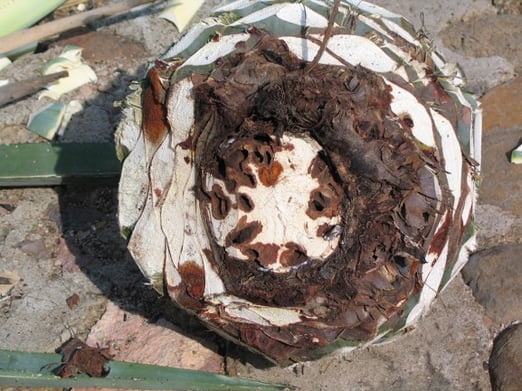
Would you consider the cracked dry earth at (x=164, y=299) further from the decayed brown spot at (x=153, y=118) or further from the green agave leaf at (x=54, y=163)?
the decayed brown spot at (x=153, y=118)

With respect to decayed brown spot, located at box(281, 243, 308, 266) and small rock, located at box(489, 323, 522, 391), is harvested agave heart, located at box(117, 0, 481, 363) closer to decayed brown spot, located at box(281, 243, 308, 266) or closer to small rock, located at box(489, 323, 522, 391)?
decayed brown spot, located at box(281, 243, 308, 266)

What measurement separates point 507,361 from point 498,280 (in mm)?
170

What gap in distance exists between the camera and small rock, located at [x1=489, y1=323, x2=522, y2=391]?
1571 millimetres

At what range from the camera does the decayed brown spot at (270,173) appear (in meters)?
1.32

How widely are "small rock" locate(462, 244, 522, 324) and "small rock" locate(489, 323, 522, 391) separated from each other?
0.04 metres

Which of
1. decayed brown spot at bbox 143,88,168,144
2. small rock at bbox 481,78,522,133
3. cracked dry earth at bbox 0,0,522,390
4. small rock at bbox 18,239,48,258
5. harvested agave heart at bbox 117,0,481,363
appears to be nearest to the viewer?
harvested agave heart at bbox 117,0,481,363

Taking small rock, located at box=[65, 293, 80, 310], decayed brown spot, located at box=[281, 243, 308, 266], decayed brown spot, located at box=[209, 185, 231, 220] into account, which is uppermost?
decayed brown spot, located at box=[209, 185, 231, 220]

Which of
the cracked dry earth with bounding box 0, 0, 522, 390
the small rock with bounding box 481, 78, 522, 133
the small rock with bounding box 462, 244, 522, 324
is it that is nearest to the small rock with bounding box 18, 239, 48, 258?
the cracked dry earth with bounding box 0, 0, 522, 390

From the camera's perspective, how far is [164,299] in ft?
5.13

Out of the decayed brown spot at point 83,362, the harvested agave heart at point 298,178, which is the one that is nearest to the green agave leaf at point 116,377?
the decayed brown spot at point 83,362

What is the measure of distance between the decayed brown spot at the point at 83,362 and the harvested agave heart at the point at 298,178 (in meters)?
0.20

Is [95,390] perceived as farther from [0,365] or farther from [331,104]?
[331,104]

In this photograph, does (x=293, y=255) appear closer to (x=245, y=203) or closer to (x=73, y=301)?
(x=245, y=203)

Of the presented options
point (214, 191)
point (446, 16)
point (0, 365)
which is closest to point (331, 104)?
point (214, 191)
